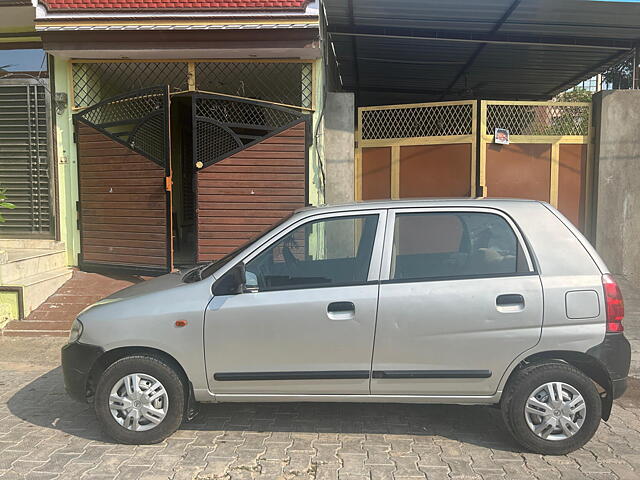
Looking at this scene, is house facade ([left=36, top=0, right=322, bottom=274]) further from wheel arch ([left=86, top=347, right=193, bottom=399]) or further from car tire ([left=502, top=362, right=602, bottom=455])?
car tire ([left=502, top=362, right=602, bottom=455])

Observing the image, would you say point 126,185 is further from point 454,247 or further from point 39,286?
point 454,247

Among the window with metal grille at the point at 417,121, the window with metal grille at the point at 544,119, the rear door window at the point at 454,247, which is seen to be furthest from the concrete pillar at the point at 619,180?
the rear door window at the point at 454,247

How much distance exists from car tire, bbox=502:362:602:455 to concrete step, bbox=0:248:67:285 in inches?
245

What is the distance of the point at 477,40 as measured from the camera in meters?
8.53

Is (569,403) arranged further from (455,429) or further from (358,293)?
(358,293)

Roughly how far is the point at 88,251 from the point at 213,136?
267 centimetres

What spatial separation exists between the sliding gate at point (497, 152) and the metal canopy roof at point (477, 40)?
1258mm

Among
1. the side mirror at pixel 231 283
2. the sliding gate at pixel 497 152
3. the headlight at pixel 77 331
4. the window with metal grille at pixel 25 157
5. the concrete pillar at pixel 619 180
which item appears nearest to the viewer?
the side mirror at pixel 231 283

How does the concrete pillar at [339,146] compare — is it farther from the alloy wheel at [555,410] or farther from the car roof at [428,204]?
the alloy wheel at [555,410]

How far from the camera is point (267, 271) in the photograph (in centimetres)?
370

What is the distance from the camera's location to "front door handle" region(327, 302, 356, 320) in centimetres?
347

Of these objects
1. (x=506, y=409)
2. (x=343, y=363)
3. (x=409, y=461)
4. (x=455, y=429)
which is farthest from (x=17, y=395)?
(x=506, y=409)

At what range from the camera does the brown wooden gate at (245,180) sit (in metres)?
7.46

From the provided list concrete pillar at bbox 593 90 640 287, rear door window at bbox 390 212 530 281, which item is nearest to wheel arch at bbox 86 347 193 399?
rear door window at bbox 390 212 530 281
